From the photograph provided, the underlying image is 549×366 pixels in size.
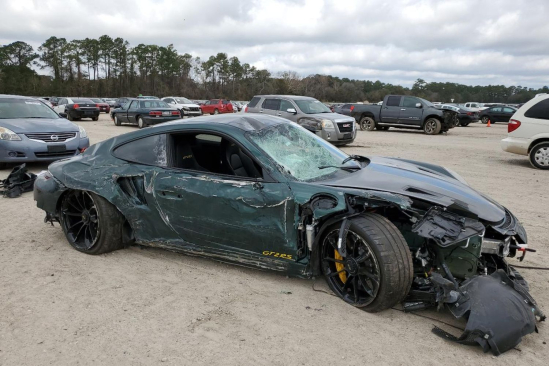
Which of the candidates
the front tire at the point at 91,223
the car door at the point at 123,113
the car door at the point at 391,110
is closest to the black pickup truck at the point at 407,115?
the car door at the point at 391,110

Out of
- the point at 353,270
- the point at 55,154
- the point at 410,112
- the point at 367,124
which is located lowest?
the point at 353,270

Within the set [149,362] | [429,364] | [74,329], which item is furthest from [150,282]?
[429,364]

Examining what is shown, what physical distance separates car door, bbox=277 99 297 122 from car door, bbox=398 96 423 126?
7855mm

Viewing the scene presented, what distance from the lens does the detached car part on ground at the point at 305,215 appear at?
316 cm

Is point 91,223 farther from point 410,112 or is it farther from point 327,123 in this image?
point 410,112

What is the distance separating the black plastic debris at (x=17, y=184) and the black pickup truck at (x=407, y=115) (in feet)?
56.3

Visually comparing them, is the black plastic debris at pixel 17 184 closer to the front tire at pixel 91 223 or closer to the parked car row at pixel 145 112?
the front tire at pixel 91 223

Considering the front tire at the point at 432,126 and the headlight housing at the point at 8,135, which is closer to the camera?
the headlight housing at the point at 8,135

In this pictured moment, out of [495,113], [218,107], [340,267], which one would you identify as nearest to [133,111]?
[218,107]

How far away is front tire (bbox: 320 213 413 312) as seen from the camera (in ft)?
10.4

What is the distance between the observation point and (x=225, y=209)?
149 inches

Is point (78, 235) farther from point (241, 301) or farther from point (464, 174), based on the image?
point (464, 174)

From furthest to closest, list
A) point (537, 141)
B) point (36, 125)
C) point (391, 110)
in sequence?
point (391, 110) → point (537, 141) → point (36, 125)

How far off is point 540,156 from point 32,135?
38.0ft
